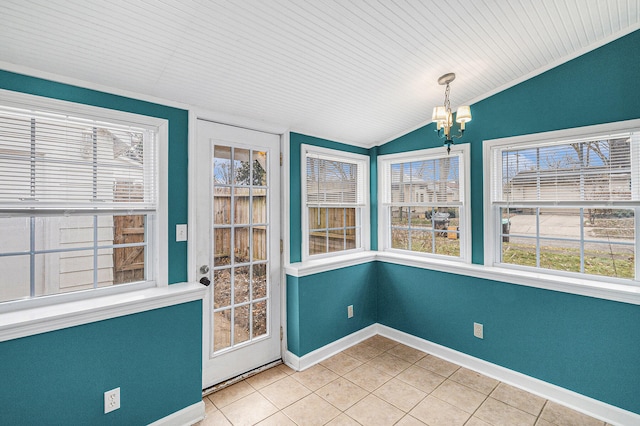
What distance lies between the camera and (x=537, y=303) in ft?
8.10

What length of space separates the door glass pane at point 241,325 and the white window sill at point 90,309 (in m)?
0.58

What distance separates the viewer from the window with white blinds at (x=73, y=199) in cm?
172

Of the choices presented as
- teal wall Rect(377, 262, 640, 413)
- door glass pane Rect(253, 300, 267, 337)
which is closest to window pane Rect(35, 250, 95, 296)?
door glass pane Rect(253, 300, 267, 337)

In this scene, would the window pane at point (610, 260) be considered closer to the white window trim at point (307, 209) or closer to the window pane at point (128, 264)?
the white window trim at point (307, 209)

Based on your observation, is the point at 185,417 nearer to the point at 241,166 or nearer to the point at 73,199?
the point at 73,199

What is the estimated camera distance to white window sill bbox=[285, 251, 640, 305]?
2156 millimetres

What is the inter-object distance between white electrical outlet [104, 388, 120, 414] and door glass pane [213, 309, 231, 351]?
2.49 ft

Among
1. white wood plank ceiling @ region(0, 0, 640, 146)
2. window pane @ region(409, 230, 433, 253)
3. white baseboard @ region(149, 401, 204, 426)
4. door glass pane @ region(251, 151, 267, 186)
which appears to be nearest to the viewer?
white wood plank ceiling @ region(0, 0, 640, 146)

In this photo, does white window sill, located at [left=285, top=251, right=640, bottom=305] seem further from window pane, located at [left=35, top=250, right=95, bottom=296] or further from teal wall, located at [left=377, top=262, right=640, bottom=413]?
window pane, located at [left=35, top=250, right=95, bottom=296]

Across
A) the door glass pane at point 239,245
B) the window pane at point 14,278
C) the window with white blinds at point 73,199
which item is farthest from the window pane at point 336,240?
the window pane at point 14,278

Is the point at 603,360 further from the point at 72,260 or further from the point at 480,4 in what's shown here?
the point at 72,260

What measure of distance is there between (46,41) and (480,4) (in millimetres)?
2364

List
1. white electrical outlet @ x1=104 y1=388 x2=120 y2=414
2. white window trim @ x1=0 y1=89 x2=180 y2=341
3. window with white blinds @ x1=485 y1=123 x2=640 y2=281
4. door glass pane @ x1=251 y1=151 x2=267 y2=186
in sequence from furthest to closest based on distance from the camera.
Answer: door glass pane @ x1=251 y1=151 x2=267 y2=186 → window with white blinds @ x1=485 y1=123 x2=640 y2=281 → white electrical outlet @ x1=104 y1=388 x2=120 y2=414 → white window trim @ x1=0 y1=89 x2=180 y2=341

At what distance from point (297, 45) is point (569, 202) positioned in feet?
7.84
